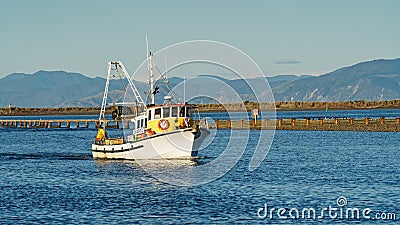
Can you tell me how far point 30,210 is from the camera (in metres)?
39.3

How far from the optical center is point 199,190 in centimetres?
4569

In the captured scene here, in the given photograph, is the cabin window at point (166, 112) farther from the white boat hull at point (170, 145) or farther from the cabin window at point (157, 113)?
the white boat hull at point (170, 145)

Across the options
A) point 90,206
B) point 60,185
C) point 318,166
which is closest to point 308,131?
point 318,166

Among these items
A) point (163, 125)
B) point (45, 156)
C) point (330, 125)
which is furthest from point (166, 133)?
point (330, 125)

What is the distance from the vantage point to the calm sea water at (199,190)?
37.1m

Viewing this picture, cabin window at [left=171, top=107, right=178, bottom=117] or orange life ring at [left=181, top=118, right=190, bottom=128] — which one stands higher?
cabin window at [left=171, top=107, right=178, bottom=117]

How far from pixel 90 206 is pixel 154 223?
5765mm

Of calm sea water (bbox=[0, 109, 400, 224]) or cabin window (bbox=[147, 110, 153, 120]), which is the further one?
cabin window (bbox=[147, 110, 153, 120])

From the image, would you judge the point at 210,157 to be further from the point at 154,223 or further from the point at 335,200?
the point at 154,223

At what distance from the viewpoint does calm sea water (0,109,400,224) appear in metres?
37.1

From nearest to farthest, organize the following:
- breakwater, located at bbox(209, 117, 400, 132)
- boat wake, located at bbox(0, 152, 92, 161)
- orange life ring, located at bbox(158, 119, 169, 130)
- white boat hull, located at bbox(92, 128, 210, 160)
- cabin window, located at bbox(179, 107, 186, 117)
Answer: white boat hull, located at bbox(92, 128, 210, 160)
orange life ring, located at bbox(158, 119, 169, 130)
cabin window, located at bbox(179, 107, 186, 117)
boat wake, located at bbox(0, 152, 92, 161)
breakwater, located at bbox(209, 117, 400, 132)

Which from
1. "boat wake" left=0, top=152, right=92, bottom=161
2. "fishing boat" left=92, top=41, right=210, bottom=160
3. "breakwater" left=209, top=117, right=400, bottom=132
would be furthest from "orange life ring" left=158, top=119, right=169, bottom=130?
"breakwater" left=209, top=117, right=400, bottom=132

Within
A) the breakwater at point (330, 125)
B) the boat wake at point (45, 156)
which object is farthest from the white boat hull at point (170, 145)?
the breakwater at point (330, 125)

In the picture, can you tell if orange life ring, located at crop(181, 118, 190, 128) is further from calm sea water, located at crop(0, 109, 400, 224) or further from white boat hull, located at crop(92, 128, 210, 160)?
calm sea water, located at crop(0, 109, 400, 224)
